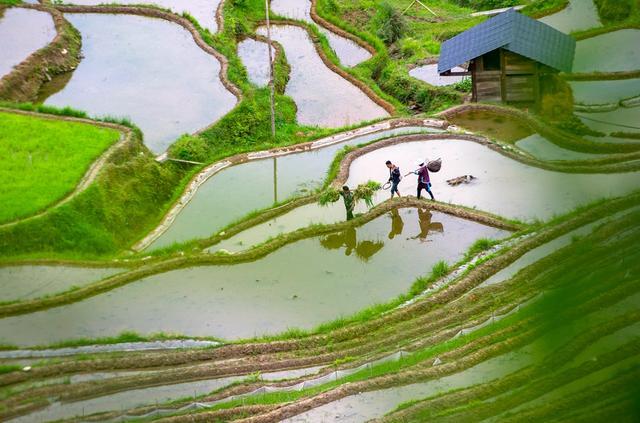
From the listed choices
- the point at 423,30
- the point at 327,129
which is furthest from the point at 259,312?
the point at 423,30

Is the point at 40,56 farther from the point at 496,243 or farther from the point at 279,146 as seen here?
the point at 496,243

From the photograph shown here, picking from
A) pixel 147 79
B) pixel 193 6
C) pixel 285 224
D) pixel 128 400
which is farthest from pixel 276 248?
pixel 193 6

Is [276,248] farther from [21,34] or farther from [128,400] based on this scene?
[21,34]

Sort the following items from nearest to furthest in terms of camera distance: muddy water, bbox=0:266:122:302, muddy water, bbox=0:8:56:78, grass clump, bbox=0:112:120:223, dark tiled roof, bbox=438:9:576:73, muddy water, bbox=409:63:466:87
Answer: muddy water, bbox=0:266:122:302
grass clump, bbox=0:112:120:223
dark tiled roof, bbox=438:9:576:73
muddy water, bbox=0:8:56:78
muddy water, bbox=409:63:466:87

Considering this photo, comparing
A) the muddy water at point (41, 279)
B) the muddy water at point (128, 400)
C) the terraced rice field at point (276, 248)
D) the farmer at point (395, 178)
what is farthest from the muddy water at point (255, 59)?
the muddy water at point (128, 400)

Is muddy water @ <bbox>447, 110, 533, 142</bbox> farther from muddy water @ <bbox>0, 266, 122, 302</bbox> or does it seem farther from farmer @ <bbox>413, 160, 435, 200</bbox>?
muddy water @ <bbox>0, 266, 122, 302</bbox>

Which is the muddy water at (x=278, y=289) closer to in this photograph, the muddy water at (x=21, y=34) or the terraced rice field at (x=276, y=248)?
the terraced rice field at (x=276, y=248)

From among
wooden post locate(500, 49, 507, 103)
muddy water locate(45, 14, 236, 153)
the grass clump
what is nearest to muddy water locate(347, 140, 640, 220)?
wooden post locate(500, 49, 507, 103)
